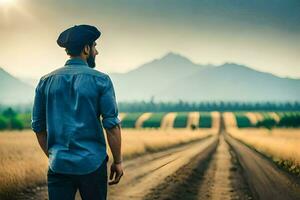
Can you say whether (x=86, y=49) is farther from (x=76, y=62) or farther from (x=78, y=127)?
(x=78, y=127)

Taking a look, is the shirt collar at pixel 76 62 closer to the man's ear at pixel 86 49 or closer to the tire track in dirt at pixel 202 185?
the man's ear at pixel 86 49

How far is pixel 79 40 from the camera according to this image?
4168 millimetres

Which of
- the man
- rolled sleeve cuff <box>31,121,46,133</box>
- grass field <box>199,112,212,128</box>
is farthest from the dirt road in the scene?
grass field <box>199,112,212,128</box>

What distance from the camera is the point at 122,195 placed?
11.2 m

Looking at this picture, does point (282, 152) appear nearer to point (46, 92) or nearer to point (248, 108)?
point (46, 92)

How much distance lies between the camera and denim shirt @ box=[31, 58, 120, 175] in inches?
156

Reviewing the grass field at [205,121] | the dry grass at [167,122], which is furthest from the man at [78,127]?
the grass field at [205,121]

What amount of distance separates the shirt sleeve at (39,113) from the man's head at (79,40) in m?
0.37

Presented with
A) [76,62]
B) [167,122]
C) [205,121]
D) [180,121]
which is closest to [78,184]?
[76,62]

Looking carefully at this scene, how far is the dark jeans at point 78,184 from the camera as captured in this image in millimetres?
3994

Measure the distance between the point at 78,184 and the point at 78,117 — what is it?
1.70ft

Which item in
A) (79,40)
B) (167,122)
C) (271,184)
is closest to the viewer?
(79,40)

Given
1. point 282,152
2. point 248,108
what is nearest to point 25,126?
point 282,152

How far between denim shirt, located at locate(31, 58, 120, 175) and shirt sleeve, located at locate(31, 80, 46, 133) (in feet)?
0.32
